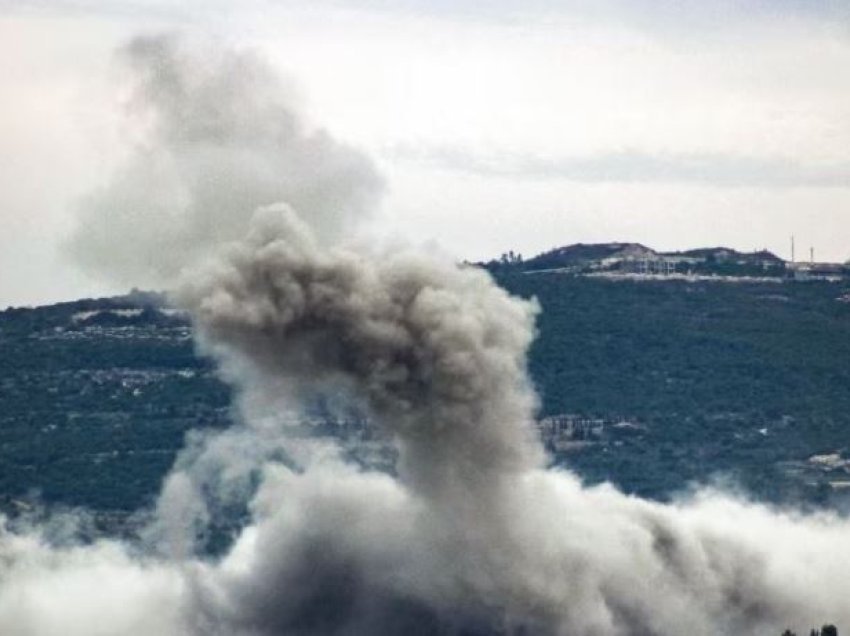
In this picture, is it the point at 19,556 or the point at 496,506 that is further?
the point at 19,556

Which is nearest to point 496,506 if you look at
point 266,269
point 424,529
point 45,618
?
point 424,529

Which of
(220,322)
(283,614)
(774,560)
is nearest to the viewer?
(220,322)

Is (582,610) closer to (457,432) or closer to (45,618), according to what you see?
(457,432)

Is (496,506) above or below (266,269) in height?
below

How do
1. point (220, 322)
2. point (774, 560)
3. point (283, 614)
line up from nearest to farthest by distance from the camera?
point (220, 322), point (283, 614), point (774, 560)

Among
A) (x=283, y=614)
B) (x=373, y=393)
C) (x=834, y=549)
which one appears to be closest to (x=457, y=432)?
(x=373, y=393)

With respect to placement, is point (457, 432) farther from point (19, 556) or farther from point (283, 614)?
point (19, 556)
